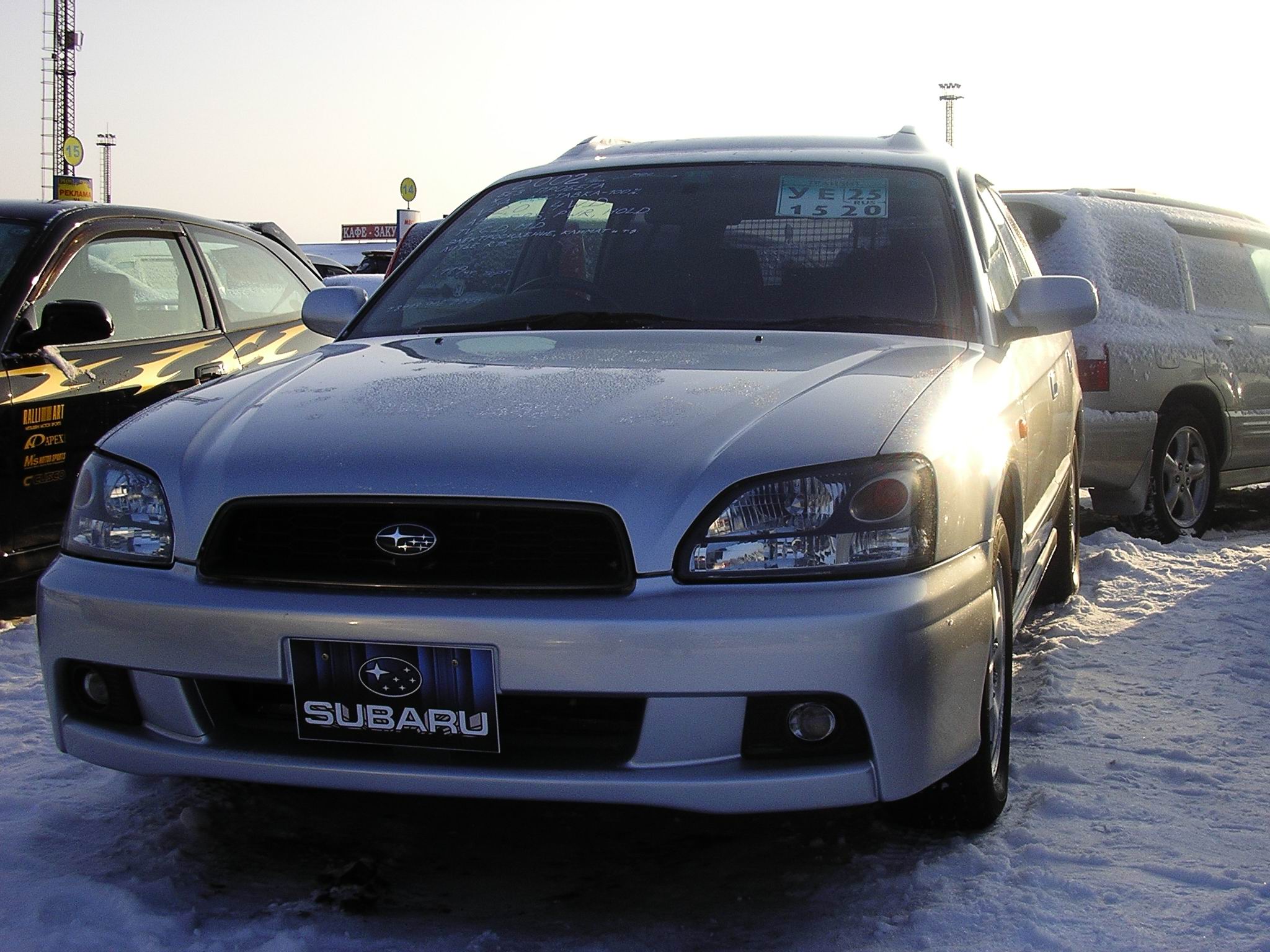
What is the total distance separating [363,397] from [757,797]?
1.20m

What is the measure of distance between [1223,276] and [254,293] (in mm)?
5049

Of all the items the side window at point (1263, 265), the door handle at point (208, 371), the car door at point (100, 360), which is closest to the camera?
the car door at point (100, 360)

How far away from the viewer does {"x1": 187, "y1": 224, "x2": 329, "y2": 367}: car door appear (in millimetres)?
6496

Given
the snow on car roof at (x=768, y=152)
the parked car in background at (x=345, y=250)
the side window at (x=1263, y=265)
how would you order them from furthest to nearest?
the parked car in background at (x=345, y=250), the side window at (x=1263, y=265), the snow on car roof at (x=768, y=152)

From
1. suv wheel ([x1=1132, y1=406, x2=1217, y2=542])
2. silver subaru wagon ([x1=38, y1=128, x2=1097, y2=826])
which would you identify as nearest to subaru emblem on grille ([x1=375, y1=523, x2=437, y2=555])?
silver subaru wagon ([x1=38, y1=128, x2=1097, y2=826])

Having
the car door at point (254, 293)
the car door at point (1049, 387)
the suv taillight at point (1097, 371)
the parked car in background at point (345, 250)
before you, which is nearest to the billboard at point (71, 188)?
the car door at point (254, 293)

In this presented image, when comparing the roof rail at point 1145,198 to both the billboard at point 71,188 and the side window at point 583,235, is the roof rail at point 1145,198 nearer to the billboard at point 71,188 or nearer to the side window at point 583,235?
the side window at point 583,235

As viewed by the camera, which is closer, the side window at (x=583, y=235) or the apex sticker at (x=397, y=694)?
the apex sticker at (x=397, y=694)

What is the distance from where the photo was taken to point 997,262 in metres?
4.29

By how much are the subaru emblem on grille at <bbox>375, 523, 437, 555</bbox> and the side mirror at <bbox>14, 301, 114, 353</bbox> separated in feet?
10.3

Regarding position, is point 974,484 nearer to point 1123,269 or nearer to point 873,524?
point 873,524

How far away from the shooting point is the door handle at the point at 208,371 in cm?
608

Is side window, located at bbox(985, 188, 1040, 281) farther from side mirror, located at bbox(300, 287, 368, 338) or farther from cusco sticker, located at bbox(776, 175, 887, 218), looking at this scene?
side mirror, located at bbox(300, 287, 368, 338)

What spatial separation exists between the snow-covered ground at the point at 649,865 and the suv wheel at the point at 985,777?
0.06 meters
